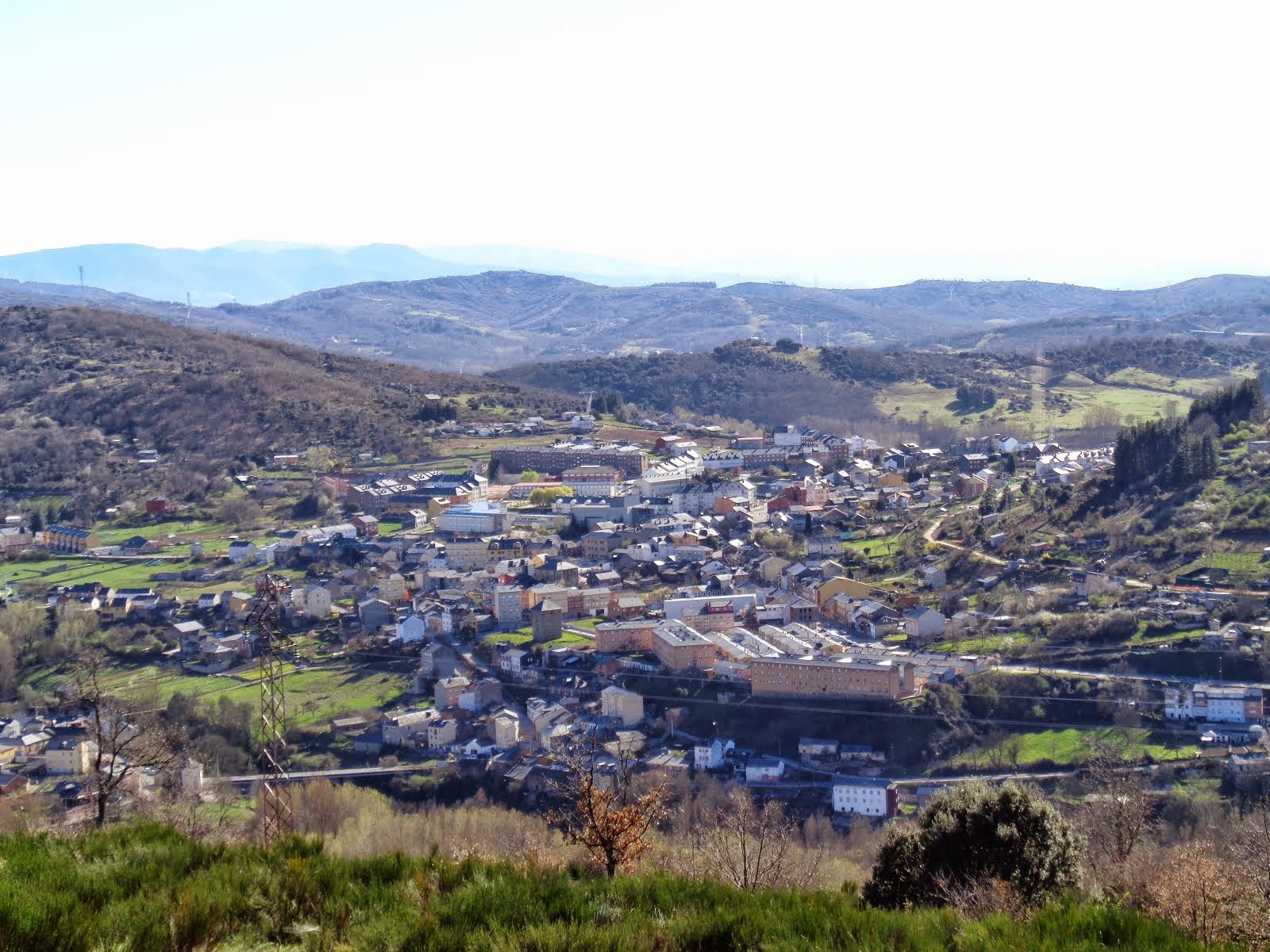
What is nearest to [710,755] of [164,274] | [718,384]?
[718,384]

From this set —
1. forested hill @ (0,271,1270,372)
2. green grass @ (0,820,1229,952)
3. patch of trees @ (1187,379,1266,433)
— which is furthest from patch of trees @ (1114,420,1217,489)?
forested hill @ (0,271,1270,372)

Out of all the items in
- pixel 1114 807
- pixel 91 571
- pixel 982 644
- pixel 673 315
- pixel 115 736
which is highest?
pixel 673 315

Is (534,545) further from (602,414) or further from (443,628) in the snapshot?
(602,414)

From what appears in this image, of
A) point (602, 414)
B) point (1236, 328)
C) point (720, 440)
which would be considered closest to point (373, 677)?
point (720, 440)

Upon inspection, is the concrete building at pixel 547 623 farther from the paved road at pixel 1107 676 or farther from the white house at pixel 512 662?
the paved road at pixel 1107 676

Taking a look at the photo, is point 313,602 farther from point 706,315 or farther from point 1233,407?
point 706,315

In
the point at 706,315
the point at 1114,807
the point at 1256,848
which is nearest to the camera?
the point at 1256,848

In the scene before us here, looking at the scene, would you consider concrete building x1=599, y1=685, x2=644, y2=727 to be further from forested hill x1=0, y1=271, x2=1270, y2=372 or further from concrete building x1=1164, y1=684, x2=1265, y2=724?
forested hill x1=0, y1=271, x2=1270, y2=372

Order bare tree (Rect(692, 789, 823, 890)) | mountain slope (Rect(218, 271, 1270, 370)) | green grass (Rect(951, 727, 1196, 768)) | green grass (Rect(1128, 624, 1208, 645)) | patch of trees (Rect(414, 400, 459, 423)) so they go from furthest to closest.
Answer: mountain slope (Rect(218, 271, 1270, 370)), patch of trees (Rect(414, 400, 459, 423)), green grass (Rect(1128, 624, 1208, 645)), green grass (Rect(951, 727, 1196, 768)), bare tree (Rect(692, 789, 823, 890))
